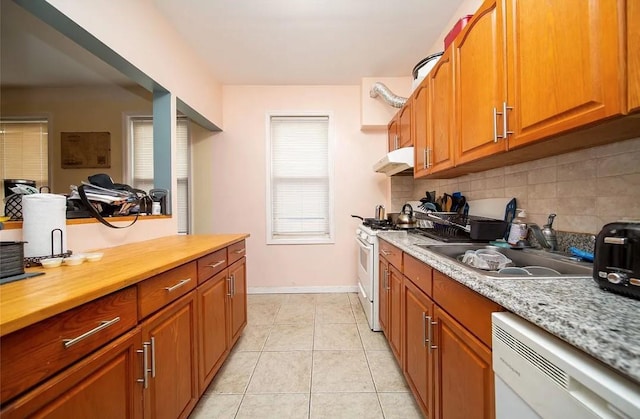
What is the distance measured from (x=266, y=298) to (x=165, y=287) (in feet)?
7.06

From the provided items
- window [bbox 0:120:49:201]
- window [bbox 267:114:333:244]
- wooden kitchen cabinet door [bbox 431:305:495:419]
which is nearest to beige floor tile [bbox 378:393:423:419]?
wooden kitchen cabinet door [bbox 431:305:495:419]

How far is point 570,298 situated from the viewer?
0.60m

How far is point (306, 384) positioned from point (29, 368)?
1.38m

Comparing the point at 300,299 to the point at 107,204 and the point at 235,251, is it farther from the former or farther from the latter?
the point at 107,204

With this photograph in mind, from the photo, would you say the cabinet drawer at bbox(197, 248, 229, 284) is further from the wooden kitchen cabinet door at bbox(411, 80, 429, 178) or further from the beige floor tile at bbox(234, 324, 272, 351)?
the wooden kitchen cabinet door at bbox(411, 80, 429, 178)

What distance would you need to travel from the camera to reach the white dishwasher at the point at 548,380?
1.27 feet

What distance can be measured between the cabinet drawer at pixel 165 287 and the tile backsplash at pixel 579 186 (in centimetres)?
180

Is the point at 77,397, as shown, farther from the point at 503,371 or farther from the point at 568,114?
the point at 568,114

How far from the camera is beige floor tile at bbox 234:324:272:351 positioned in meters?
1.96

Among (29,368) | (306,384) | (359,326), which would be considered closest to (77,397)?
(29,368)

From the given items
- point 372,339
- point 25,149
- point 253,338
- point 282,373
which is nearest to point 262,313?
point 253,338

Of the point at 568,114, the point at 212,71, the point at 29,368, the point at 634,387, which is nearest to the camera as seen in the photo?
the point at 634,387

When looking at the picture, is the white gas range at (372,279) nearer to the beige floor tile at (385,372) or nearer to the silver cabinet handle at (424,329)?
the beige floor tile at (385,372)

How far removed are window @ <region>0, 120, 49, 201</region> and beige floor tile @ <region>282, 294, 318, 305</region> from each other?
3310 millimetres
